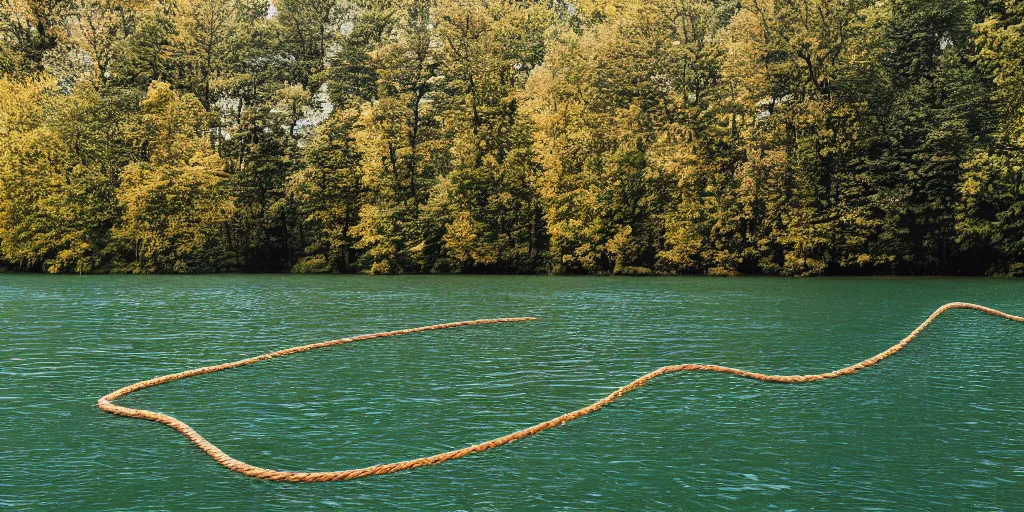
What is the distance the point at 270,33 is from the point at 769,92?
33.0 meters

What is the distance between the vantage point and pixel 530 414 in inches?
446

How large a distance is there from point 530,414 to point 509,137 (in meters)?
42.7

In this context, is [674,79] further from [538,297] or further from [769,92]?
[538,297]

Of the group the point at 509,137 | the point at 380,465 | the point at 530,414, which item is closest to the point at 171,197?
the point at 509,137

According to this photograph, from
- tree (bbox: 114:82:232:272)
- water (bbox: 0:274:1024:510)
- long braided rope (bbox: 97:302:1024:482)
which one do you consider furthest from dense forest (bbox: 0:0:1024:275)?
long braided rope (bbox: 97:302:1024:482)

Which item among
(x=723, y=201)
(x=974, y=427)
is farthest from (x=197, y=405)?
(x=723, y=201)

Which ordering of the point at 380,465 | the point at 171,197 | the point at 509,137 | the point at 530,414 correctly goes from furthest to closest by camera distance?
the point at 171,197 < the point at 509,137 < the point at 530,414 < the point at 380,465

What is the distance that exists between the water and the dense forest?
21320 millimetres

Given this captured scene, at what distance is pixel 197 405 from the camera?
1214 cm

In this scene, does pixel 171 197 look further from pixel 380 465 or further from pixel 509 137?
pixel 380 465

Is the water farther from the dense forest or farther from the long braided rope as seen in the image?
the dense forest

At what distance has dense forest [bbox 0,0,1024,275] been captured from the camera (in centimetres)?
4312

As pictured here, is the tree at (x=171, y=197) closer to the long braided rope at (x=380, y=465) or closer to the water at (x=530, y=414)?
the water at (x=530, y=414)

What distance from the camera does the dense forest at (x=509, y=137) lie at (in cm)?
4312
